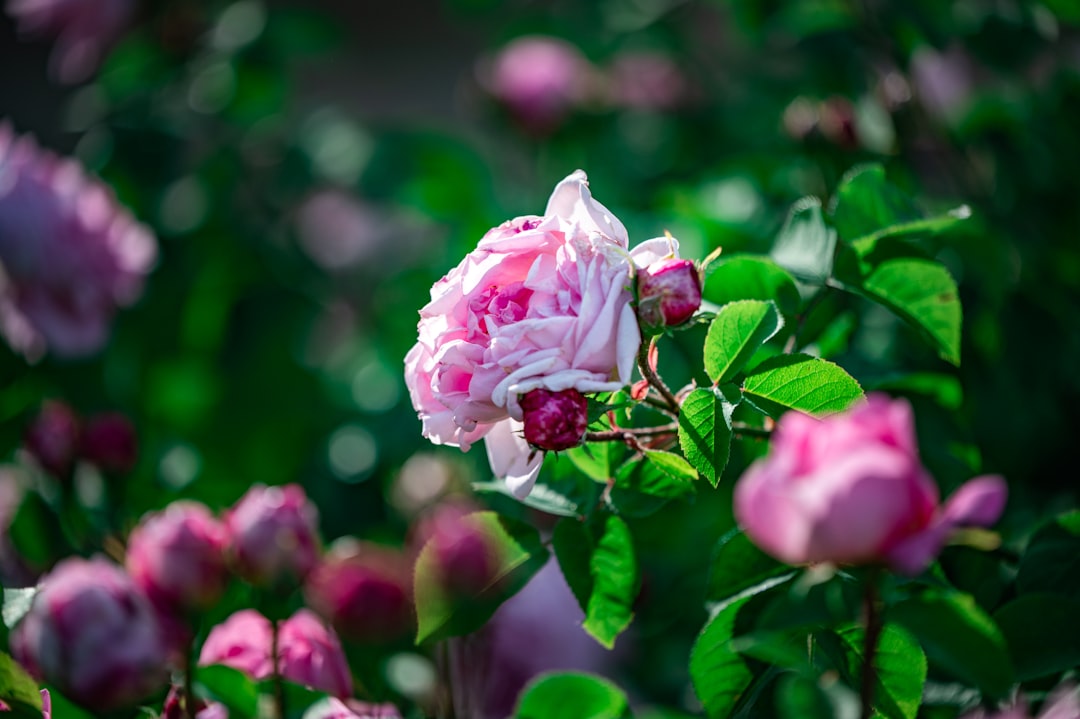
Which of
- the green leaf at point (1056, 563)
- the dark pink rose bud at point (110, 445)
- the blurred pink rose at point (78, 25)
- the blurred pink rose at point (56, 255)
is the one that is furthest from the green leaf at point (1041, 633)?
the blurred pink rose at point (78, 25)

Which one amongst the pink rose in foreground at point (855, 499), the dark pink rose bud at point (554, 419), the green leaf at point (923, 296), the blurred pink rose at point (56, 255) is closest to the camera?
the pink rose in foreground at point (855, 499)

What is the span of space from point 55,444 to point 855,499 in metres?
0.74

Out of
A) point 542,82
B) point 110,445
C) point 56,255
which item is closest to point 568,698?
point 110,445

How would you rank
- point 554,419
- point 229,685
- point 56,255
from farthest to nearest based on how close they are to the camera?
point 56,255, point 229,685, point 554,419

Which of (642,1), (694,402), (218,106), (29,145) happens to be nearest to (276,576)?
(694,402)

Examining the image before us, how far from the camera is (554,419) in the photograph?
0.37m

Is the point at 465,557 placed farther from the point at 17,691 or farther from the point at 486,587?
the point at 17,691

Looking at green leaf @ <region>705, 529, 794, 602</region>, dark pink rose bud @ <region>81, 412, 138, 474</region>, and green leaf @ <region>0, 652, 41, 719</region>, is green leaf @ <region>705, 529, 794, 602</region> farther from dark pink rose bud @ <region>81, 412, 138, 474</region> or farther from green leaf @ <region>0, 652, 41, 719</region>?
dark pink rose bud @ <region>81, 412, 138, 474</region>

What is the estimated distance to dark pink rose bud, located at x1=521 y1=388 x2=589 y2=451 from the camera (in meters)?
0.37

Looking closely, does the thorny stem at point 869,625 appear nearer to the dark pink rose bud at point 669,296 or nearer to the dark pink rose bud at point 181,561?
the dark pink rose bud at point 669,296

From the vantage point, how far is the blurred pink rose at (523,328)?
1.24ft

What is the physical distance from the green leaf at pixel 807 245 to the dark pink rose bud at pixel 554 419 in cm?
19

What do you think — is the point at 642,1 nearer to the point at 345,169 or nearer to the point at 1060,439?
the point at 345,169

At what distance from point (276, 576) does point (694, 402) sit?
272 mm
